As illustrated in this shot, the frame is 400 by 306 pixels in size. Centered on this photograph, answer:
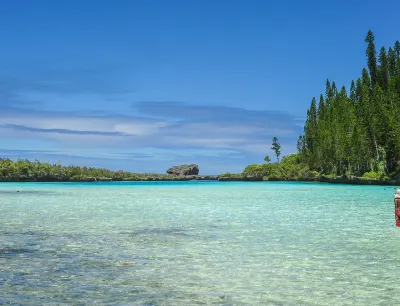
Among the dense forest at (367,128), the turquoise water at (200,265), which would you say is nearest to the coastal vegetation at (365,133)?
the dense forest at (367,128)

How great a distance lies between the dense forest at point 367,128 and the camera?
107 metres

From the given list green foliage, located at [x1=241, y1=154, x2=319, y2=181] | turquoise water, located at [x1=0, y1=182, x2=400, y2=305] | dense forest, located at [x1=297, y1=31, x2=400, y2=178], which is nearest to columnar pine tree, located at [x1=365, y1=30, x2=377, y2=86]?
dense forest, located at [x1=297, y1=31, x2=400, y2=178]

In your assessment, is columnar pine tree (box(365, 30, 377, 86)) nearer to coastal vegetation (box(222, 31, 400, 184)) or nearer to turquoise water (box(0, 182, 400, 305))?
coastal vegetation (box(222, 31, 400, 184))

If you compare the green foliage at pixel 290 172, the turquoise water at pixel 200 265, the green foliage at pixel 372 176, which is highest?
the green foliage at pixel 290 172

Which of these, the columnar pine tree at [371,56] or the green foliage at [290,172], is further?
the green foliage at [290,172]

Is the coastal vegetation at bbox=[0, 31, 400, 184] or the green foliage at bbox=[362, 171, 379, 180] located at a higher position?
the coastal vegetation at bbox=[0, 31, 400, 184]

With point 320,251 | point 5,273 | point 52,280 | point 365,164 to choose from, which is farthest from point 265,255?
point 365,164

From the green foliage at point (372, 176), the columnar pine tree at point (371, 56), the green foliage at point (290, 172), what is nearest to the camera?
the green foliage at point (372, 176)

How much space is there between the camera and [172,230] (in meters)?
21.4

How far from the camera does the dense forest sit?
4200 inches

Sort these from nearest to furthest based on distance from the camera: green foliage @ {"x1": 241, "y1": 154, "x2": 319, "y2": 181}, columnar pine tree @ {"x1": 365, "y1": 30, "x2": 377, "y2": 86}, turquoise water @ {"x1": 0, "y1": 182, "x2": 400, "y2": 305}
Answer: turquoise water @ {"x1": 0, "y1": 182, "x2": 400, "y2": 305} → columnar pine tree @ {"x1": 365, "y1": 30, "x2": 377, "y2": 86} → green foliage @ {"x1": 241, "y1": 154, "x2": 319, "y2": 181}

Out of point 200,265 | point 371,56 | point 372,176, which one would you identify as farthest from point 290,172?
point 200,265

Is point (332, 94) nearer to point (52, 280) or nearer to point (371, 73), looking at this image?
point (371, 73)

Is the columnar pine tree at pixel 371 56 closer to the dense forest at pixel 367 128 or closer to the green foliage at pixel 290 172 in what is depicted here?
the dense forest at pixel 367 128
